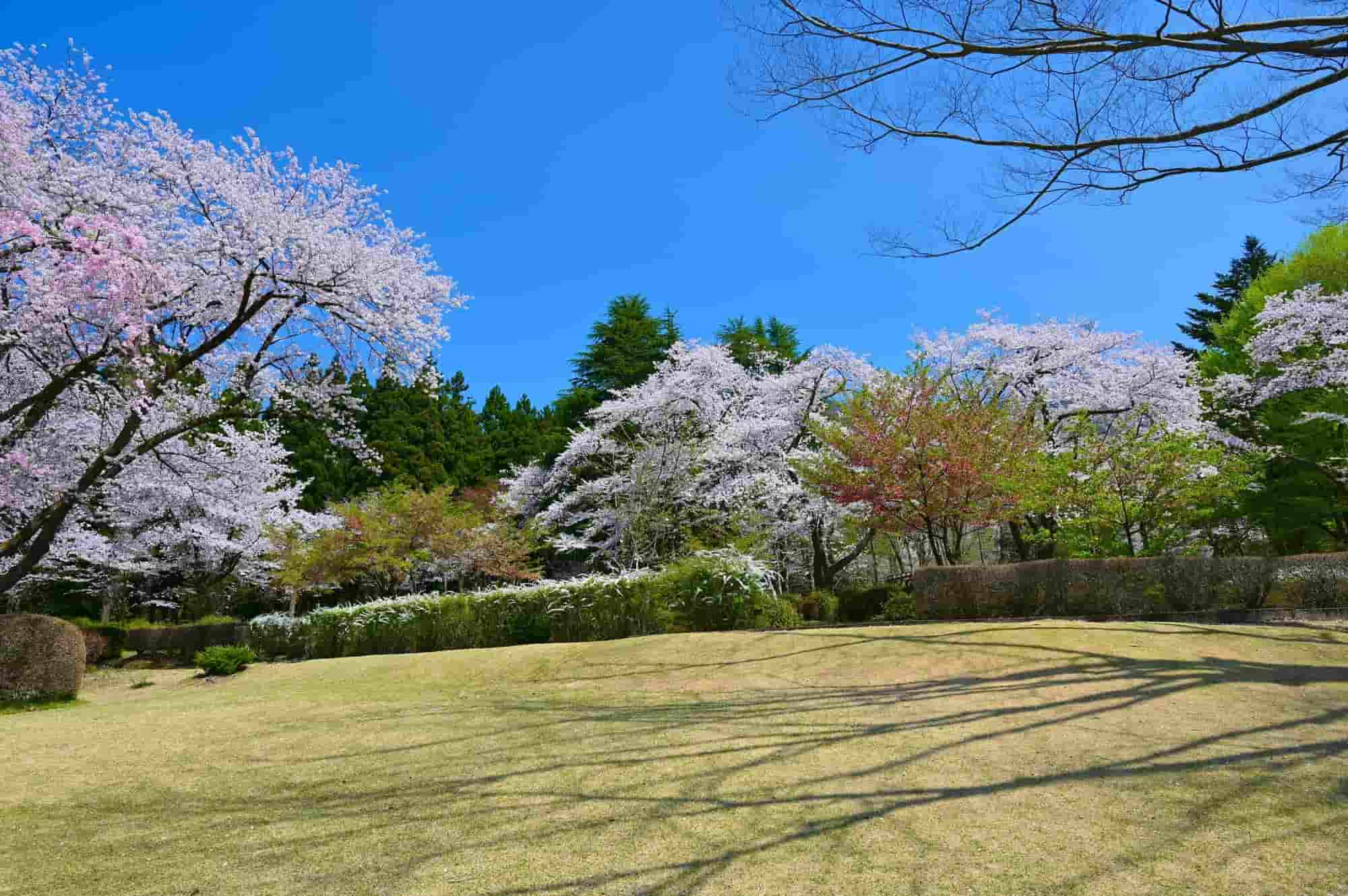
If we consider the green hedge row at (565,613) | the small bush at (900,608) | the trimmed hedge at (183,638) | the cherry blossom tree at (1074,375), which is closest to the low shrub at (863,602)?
the small bush at (900,608)

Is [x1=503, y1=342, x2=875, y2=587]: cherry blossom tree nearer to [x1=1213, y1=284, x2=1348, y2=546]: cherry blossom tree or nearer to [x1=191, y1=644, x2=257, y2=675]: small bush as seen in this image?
[x1=191, y1=644, x2=257, y2=675]: small bush

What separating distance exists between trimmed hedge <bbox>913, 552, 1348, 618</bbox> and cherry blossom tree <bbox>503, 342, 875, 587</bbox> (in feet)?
20.3

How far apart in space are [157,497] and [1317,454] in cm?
2975

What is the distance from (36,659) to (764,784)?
11.7 m

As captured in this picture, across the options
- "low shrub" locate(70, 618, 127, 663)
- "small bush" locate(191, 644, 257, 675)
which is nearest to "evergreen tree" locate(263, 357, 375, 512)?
"low shrub" locate(70, 618, 127, 663)

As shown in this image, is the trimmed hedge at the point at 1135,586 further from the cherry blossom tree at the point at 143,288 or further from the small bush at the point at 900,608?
the cherry blossom tree at the point at 143,288

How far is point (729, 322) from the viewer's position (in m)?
37.0

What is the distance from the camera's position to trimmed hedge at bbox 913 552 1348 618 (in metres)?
9.26

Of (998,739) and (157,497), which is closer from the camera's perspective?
(998,739)

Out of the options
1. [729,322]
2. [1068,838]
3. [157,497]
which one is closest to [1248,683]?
[1068,838]

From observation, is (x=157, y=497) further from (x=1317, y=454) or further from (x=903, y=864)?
(x=1317, y=454)

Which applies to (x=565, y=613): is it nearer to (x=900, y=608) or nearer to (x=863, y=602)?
(x=900, y=608)

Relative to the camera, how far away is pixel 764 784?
400 centimetres

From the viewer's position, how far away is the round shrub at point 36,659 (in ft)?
34.0
